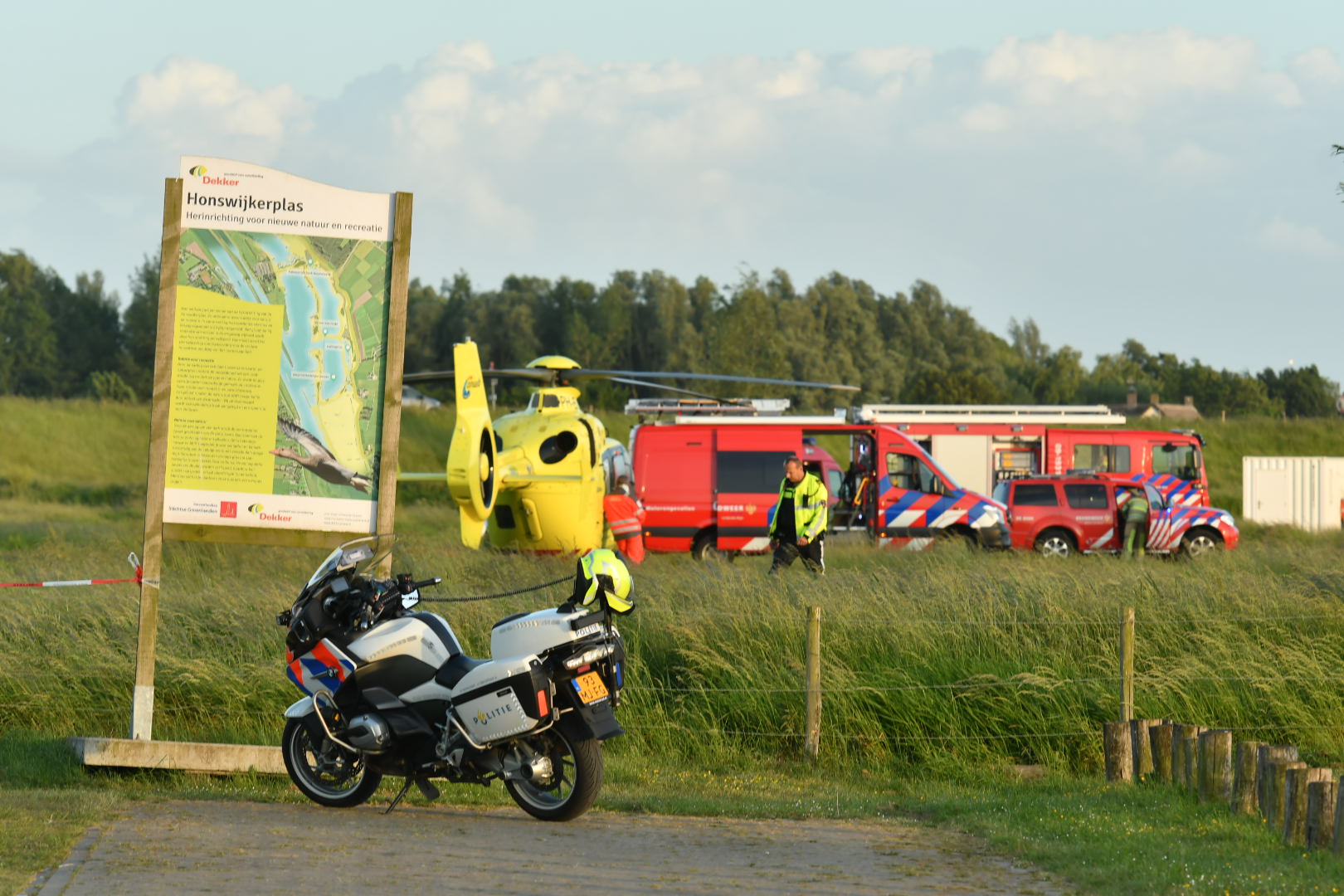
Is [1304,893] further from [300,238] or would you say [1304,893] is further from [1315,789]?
[300,238]

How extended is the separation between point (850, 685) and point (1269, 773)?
3.55 metres

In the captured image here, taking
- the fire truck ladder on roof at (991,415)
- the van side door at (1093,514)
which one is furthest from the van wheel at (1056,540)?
the fire truck ladder on roof at (991,415)

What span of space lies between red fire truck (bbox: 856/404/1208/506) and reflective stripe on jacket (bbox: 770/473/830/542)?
47.1 ft

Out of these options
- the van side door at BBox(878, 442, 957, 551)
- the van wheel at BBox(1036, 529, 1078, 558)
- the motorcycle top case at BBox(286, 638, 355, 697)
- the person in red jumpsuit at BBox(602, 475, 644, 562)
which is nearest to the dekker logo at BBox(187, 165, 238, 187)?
the motorcycle top case at BBox(286, 638, 355, 697)

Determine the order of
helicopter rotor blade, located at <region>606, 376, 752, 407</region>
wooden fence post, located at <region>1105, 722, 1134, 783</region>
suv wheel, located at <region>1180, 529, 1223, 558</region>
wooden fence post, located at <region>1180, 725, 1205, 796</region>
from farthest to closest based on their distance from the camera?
suv wheel, located at <region>1180, 529, 1223, 558</region>, helicopter rotor blade, located at <region>606, 376, 752, 407</region>, wooden fence post, located at <region>1105, 722, 1134, 783</region>, wooden fence post, located at <region>1180, 725, 1205, 796</region>

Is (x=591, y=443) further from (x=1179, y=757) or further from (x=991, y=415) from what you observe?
(x=1179, y=757)

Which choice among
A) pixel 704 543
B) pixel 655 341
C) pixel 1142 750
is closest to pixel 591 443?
pixel 704 543

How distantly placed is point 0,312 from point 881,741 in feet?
253

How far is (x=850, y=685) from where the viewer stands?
10711 millimetres

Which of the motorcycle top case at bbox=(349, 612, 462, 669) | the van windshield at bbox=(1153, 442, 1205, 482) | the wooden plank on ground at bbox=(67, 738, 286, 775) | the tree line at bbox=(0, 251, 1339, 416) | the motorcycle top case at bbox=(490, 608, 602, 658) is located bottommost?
the wooden plank on ground at bbox=(67, 738, 286, 775)

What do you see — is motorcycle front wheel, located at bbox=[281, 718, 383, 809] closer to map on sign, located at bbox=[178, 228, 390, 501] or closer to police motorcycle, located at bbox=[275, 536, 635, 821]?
police motorcycle, located at bbox=[275, 536, 635, 821]

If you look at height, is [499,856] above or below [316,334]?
below

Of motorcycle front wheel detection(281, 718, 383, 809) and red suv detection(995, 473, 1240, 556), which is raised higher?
red suv detection(995, 473, 1240, 556)

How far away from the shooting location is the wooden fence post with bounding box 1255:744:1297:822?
7613 mm
